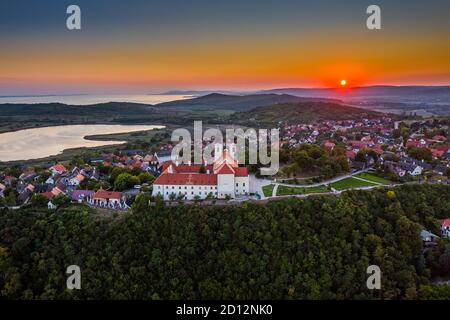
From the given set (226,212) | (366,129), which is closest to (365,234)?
(226,212)

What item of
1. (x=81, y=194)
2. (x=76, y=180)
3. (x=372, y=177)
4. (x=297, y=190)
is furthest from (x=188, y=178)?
(x=372, y=177)

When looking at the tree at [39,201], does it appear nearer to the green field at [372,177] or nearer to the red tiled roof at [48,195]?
the red tiled roof at [48,195]

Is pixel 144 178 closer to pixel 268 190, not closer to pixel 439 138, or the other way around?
pixel 268 190

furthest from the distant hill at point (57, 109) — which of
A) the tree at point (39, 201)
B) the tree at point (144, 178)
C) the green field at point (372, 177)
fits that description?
the green field at point (372, 177)

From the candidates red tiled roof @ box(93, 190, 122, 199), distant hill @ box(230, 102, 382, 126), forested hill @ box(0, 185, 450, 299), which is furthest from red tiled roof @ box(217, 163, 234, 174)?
distant hill @ box(230, 102, 382, 126)

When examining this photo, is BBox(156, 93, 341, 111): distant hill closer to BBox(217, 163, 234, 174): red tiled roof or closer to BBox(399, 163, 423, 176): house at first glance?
BBox(399, 163, 423, 176): house
